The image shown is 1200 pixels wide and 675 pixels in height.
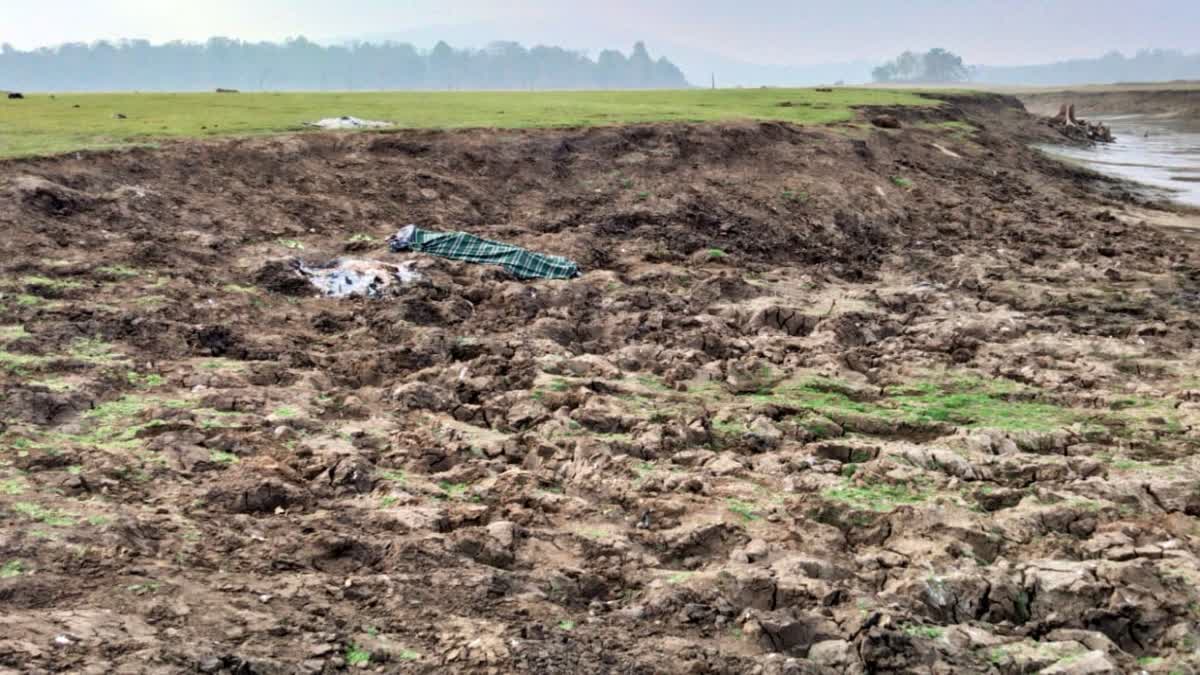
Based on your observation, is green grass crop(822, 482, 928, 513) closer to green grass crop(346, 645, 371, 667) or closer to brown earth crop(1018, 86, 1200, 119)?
green grass crop(346, 645, 371, 667)

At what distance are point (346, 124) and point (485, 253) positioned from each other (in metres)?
6.35

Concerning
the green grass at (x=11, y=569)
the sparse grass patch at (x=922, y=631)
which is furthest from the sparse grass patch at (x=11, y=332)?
the sparse grass patch at (x=922, y=631)

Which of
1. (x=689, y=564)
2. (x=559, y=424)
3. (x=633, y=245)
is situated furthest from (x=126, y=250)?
(x=689, y=564)

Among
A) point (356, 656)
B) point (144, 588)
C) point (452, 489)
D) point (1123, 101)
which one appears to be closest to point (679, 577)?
point (452, 489)

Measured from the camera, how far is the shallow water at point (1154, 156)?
1043 inches

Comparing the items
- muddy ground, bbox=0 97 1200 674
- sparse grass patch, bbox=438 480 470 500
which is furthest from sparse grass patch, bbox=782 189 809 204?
sparse grass patch, bbox=438 480 470 500

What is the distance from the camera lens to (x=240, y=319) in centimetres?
981

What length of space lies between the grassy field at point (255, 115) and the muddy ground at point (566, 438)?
142cm

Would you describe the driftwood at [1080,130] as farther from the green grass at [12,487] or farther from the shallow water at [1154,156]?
the green grass at [12,487]

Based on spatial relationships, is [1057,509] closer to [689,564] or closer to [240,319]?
[689,564]

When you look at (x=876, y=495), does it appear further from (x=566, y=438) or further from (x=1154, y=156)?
(x=1154, y=156)

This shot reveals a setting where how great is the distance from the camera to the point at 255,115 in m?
18.5

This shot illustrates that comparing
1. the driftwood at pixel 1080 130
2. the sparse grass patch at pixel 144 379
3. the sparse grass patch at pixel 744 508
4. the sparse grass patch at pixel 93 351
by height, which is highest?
the driftwood at pixel 1080 130

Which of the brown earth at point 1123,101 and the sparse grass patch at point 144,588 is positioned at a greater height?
the brown earth at point 1123,101
